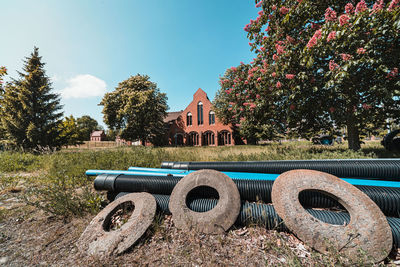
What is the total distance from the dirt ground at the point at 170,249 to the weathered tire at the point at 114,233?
3.3 inches

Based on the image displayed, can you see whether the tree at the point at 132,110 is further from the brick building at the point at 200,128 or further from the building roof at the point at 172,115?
the building roof at the point at 172,115

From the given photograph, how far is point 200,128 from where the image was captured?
2498 centimetres

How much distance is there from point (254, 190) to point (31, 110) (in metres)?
22.0

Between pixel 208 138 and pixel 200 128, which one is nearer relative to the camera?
pixel 208 138

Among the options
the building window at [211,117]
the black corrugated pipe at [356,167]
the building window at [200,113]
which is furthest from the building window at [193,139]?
the black corrugated pipe at [356,167]

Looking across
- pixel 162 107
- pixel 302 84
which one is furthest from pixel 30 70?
pixel 302 84

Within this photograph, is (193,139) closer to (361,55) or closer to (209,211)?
(361,55)

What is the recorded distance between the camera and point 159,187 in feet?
9.48

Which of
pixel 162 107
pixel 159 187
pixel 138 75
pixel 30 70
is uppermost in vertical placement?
pixel 138 75

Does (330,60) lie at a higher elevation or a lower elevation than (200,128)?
higher

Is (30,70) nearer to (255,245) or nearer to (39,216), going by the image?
(39,216)

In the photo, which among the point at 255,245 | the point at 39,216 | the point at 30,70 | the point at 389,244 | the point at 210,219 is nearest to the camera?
the point at 389,244

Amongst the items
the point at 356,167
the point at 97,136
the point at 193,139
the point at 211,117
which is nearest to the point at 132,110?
the point at 193,139

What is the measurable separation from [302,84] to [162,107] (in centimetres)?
2244
